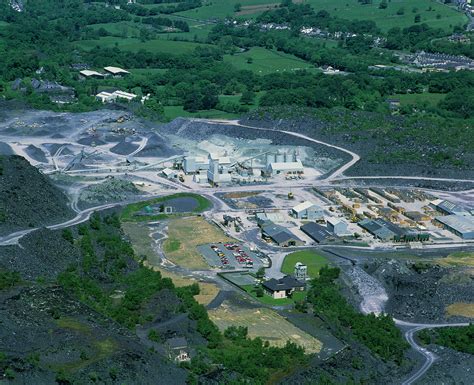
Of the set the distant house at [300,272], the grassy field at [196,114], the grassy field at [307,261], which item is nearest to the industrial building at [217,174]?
the grassy field at [307,261]

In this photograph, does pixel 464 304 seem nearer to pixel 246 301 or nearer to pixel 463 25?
pixel 246 301

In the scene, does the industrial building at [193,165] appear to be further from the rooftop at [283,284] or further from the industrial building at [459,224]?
the rooftop at [283,284]

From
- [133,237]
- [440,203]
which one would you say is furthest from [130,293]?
[440,203]

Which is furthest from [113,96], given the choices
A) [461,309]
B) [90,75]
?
[461,309]

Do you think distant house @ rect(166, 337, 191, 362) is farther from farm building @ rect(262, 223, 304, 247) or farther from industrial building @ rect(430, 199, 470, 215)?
industrial building @ rect(430, 199, 470, 215)

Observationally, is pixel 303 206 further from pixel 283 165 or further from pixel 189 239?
pixel 283 165
